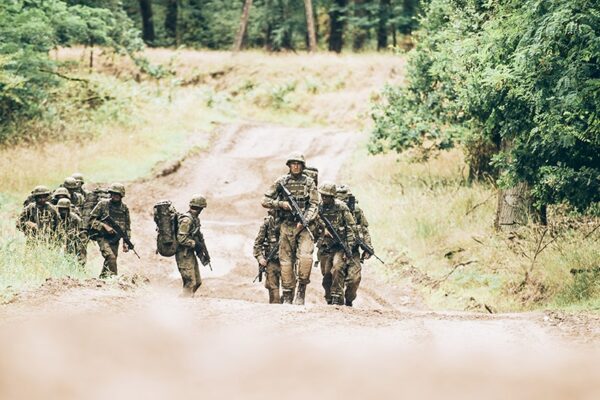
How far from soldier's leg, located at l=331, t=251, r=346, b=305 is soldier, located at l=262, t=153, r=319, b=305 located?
1.37 feet

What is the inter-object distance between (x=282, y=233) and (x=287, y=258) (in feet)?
1.24

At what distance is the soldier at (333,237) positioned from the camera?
10938mm

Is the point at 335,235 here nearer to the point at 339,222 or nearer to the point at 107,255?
the point at 339,222

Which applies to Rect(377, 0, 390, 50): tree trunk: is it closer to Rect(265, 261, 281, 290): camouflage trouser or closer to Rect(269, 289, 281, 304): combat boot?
Rect(265, 261, 281, 290): camouflage trouser

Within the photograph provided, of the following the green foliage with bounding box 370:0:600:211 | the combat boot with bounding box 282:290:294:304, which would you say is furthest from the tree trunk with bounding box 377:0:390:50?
the combat boot with bounding box 282:290:294:304

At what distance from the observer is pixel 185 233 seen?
10.9m

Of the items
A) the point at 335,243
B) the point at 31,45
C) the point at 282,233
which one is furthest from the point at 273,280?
the point at 31,45

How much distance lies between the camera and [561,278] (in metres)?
11.1

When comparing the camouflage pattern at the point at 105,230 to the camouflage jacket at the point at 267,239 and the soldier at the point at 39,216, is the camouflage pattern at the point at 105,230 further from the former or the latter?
the camouflage jacket at the point at 267,239

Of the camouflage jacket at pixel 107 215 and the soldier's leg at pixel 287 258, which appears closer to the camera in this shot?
the soldier's leg at pixel 287 258

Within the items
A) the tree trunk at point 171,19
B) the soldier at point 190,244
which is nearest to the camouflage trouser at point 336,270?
the soldier at point 190,244

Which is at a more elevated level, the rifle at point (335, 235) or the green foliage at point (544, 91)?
the green foliage at point (544, 91)

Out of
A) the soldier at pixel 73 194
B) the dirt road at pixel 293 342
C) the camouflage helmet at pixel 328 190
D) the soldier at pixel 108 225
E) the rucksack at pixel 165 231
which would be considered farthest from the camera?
the soldier at pixel 73 194

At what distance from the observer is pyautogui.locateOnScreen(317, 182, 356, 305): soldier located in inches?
431
